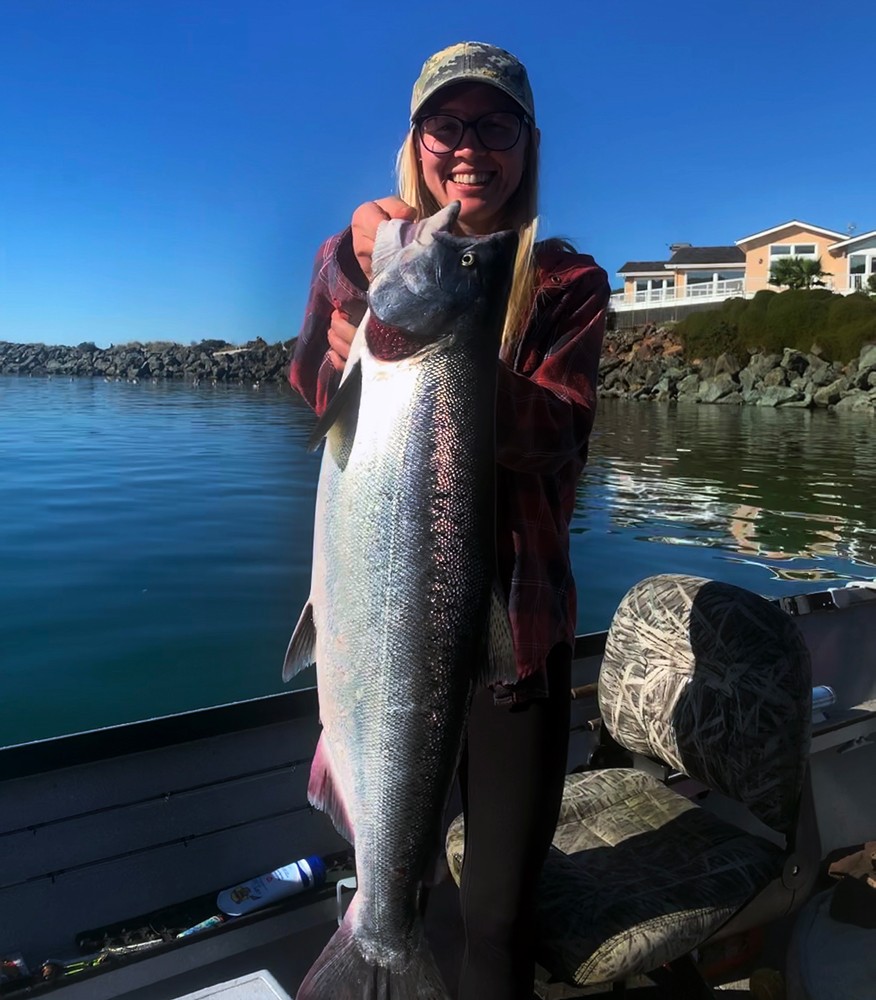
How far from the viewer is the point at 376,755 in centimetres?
202

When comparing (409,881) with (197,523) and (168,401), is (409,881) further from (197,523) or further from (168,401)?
(168,401)

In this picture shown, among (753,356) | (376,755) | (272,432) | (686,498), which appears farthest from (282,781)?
(753,356)

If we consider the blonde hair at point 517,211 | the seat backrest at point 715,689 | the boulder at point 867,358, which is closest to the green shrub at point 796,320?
the boulder at point 867,358

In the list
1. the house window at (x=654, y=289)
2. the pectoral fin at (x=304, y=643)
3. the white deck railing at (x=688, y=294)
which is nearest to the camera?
the pectoral fin at (x=304, y=643)

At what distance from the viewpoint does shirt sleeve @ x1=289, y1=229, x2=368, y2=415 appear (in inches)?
85.8

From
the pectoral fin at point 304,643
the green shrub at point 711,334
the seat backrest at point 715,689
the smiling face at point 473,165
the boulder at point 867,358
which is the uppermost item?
the green shrub at point 711,334

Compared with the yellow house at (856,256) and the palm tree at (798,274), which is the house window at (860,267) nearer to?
the yellow house at (856,256)

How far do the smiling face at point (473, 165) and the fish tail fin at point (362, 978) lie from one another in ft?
6.14

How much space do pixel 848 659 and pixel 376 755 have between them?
391 cm

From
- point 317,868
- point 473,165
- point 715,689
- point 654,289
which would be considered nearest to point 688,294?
point 654,289

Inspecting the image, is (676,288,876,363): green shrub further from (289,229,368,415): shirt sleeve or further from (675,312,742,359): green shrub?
(289,229,368,415): shirt sleeve

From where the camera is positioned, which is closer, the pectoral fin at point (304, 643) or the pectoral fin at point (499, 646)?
the pectoral fin at point (499, 646)

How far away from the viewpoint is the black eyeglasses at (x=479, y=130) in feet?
7.23

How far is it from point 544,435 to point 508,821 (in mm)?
1023
